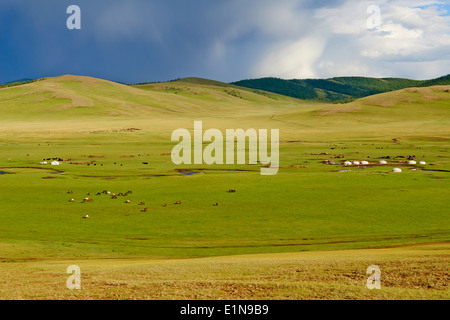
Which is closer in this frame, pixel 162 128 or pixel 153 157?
pixel 153 157

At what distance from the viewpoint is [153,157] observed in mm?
82688

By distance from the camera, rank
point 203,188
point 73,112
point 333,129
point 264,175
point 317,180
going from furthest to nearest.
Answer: point 73,112
point 333,129
point 264,175
point 317,180
point 203,188

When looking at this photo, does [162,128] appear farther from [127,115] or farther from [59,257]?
[59,257]

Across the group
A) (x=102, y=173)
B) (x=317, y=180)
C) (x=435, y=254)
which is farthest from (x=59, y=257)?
(x=102, y=173)

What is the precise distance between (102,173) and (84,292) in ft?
160
